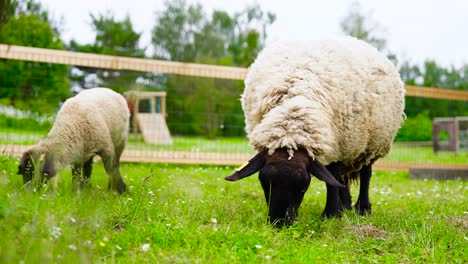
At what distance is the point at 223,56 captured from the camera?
3666cm

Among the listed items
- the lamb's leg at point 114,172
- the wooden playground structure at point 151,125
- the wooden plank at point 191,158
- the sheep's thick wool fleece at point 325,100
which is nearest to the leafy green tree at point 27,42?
the wooden playground structure at point 151,125

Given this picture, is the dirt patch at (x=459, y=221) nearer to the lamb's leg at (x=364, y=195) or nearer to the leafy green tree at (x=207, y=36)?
the lamb's leg at (x=364, y=195)

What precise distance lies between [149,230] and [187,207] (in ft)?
3.39

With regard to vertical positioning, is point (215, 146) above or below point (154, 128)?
below

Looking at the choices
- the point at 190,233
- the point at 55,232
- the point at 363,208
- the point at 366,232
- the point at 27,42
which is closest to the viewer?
the point at 55,232

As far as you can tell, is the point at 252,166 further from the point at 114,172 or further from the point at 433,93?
the point at 433,93

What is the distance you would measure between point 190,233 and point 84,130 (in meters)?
3.28

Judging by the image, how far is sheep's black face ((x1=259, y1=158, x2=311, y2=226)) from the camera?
12.1 feet

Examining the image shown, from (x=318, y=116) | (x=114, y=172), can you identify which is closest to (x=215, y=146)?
(x=114, y=172)

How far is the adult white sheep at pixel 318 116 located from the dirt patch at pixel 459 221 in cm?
92

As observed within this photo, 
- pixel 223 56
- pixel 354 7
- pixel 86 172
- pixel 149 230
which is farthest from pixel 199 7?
pixel 149 230

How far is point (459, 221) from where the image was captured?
4.57m

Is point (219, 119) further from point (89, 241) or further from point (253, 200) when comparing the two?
point (89, 241)

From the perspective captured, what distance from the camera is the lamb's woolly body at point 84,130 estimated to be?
564cm
